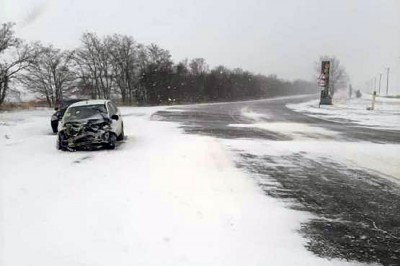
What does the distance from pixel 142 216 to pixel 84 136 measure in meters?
8.24

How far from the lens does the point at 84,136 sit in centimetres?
1452

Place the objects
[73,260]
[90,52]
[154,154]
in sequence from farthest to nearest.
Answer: [90,52], [154,154], [73,260]

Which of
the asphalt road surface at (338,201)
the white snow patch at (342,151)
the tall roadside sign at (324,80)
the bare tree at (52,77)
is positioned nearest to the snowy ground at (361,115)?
the tall roadside sign at (324,80)

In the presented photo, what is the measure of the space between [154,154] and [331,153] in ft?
17.5

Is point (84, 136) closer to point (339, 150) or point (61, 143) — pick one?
point (61, 143)

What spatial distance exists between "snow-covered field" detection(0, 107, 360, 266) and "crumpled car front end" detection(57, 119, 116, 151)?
8.59ft

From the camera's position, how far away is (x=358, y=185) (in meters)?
9.47

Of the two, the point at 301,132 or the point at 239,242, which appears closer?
the point at 239,242

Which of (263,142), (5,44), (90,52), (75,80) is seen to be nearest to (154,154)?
(263,142)

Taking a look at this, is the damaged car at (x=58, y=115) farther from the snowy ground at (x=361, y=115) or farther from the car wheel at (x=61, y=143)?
the snowy ground at (x=361, y=115)

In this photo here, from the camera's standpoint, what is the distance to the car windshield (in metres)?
15.2

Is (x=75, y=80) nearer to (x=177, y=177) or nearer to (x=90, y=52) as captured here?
(x=90, y=52)

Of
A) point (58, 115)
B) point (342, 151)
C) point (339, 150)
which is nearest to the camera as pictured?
point (342, 151)

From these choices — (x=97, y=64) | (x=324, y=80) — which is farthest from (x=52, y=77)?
(x=324, y=80)
